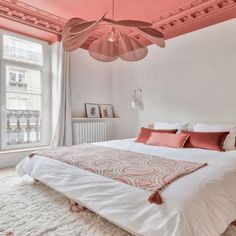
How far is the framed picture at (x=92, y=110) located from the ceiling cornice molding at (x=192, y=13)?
214 cm

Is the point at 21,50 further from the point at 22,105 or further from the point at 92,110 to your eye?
the point at 92,110

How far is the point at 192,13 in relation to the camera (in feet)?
10.7

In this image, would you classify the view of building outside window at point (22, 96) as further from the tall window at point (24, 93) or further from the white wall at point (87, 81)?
the white wall at point (87, 81)

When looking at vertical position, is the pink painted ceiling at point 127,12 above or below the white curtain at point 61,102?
above

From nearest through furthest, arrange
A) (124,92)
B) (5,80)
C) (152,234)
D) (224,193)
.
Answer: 1. (152,234)
2. (224,193)
3. (5,80)
4. (124,92)

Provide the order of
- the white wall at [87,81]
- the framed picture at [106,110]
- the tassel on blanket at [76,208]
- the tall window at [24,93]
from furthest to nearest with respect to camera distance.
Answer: the framed picture at [106,110] < the white wall at [87,81] < the tall window at [24,93] < the tassel on blanket at [76,208]

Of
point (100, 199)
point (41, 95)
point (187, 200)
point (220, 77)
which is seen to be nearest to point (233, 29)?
point (220, 77)

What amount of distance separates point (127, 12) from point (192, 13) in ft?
3.45

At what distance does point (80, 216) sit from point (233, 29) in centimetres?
340

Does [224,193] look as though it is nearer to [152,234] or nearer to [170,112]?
[152,234]

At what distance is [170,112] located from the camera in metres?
3.92

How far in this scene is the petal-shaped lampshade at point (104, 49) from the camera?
2.45 metres

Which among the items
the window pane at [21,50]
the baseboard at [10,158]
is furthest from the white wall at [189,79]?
the baseboard at [10,158]

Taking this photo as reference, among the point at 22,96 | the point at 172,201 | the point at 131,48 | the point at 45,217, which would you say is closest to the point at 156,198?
the point at 172,201
